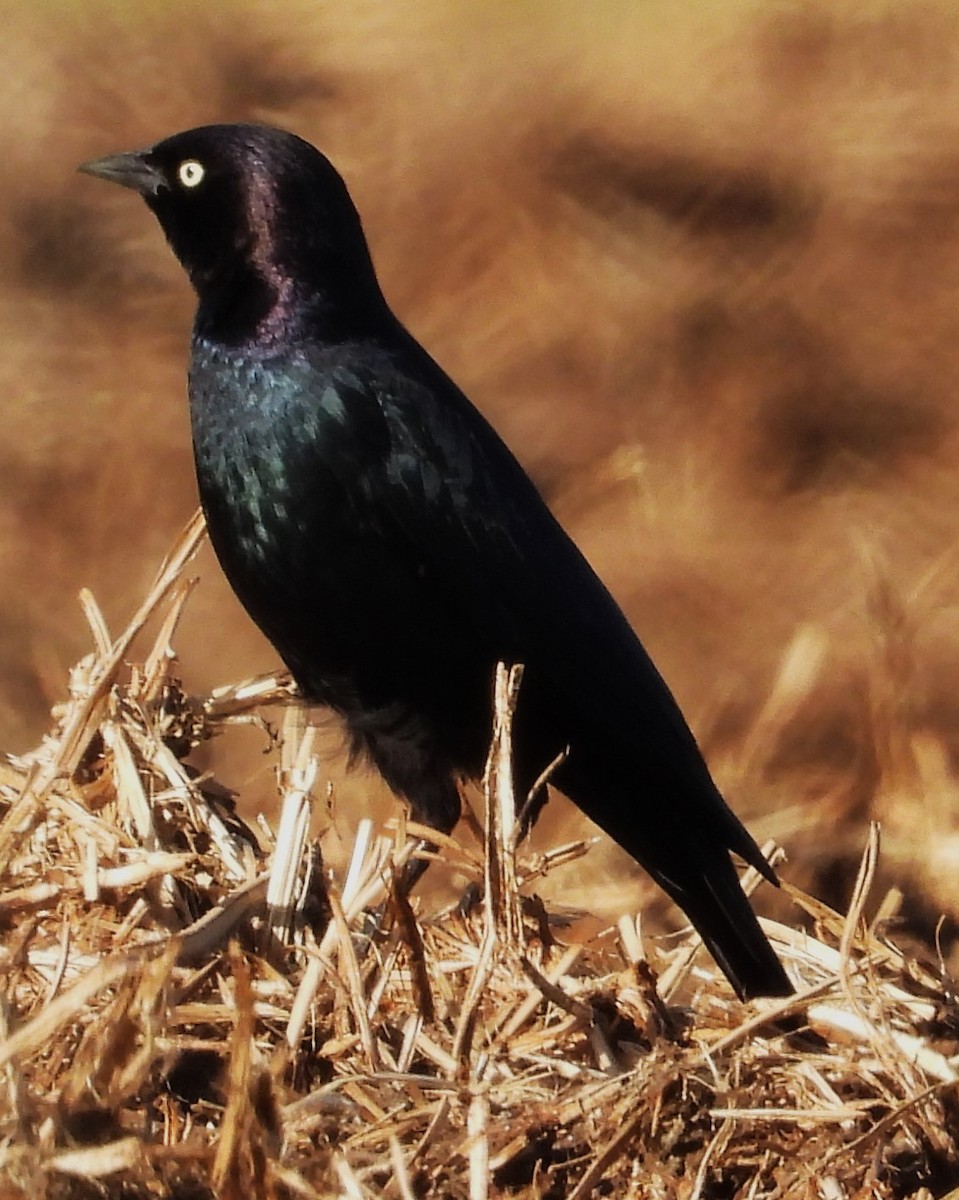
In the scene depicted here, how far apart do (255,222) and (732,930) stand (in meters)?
1.00

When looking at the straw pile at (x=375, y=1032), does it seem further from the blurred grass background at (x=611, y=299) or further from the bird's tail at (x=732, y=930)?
the blurred grass background at (x=611, y=299)

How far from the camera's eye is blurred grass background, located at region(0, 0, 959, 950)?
14.0ft

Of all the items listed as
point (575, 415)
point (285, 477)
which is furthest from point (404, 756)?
point (575, 415)

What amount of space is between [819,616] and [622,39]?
171 cm

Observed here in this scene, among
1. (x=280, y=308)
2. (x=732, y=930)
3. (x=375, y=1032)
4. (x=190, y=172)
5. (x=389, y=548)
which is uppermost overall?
(x=190, y=172)

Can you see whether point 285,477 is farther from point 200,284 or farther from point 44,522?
point 44,522

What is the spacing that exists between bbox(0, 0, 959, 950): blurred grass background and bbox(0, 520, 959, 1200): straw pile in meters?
2.12

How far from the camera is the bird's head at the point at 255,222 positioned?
235 cm

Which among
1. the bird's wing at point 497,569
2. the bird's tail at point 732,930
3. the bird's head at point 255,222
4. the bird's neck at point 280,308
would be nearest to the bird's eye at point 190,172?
the bird's head at point 255,222

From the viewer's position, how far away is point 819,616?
4.27 m

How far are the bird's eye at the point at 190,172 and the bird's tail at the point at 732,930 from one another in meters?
1.02

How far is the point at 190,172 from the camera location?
2473 mm

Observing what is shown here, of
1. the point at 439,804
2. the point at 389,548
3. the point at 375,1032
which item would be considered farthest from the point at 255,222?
the point at 375,1032

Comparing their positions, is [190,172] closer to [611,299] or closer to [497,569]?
[497,569]
